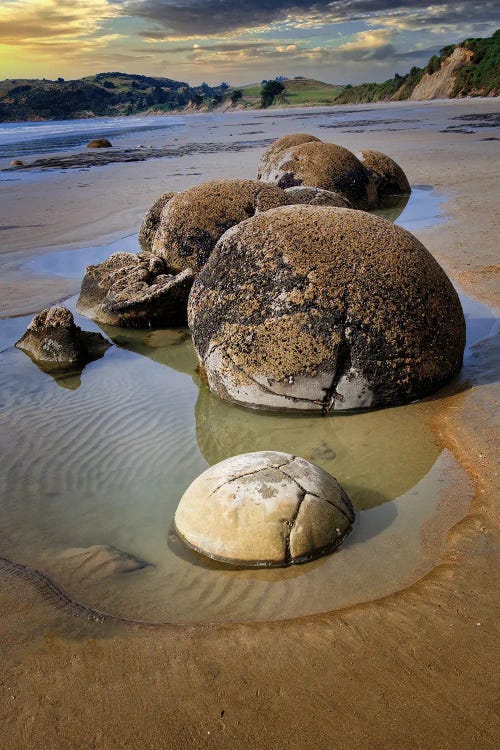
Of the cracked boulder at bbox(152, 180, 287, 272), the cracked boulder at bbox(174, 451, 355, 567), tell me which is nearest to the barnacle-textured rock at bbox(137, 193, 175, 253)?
the cracked boulder at bbox(152, 180, 287, 272)

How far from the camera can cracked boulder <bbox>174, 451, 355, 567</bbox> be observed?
3.40 metres

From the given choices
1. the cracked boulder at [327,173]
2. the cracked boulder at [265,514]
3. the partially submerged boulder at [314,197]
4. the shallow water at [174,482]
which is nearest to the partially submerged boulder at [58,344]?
the shallow water at [174,482]

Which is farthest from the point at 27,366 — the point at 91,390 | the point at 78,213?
the point at 78,213

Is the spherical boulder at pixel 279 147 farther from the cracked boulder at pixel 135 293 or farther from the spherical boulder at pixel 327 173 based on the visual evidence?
the cracked boulder at pixel 135 293

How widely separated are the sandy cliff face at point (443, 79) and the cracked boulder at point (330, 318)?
7054 cm

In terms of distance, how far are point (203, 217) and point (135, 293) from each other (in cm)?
177

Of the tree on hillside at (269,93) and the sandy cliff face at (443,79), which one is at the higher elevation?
the sandy cliff face at (443,79)

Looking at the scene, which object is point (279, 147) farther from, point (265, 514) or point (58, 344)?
point (265, 514)

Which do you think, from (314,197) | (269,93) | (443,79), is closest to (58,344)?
(314,197)

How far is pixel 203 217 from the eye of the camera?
887 centimetres

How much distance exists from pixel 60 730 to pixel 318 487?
5.74ft

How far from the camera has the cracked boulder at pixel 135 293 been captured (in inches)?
299

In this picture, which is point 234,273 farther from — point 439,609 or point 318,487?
point 439,609

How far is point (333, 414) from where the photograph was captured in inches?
199
